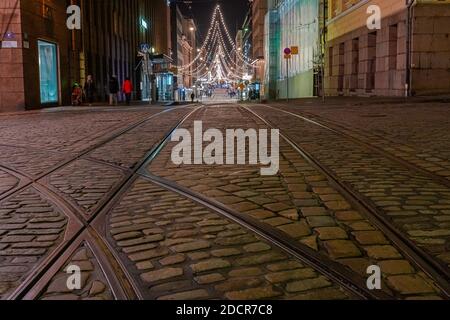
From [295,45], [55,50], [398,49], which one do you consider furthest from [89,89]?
[295,45]

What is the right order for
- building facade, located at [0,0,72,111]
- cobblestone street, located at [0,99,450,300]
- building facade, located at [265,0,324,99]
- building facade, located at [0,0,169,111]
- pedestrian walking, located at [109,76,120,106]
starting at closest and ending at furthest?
cobblestone street, located at [0,99,450,300] < building facade, located at [0,0,72,111] < building facade, located at [0,0,169,111] < pedestrian walking, located at [109,76,120,106] < building facade, located at [265,0,324,99]

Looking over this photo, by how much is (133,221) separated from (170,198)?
1.02m

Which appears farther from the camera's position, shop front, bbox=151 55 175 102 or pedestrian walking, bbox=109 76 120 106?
shop front, bbox=151 55 175 102

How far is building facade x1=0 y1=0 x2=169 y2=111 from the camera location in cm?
2509

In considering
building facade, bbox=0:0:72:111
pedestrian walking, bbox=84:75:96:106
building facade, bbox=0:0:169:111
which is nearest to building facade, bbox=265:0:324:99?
pedestrian walking, bbox=84:75:96:106

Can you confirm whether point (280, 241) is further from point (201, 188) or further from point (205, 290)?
point (201, 188)

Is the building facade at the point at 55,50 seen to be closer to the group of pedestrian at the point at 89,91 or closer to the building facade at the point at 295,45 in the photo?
the group of pedestrian at the point at 89,91

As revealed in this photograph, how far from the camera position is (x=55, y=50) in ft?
96.9

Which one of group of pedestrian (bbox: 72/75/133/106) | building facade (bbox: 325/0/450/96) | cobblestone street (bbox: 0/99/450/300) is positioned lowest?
cobblestone street (bbox: 0/99/450/300)

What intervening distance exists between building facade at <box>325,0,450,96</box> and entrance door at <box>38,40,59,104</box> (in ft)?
51.4

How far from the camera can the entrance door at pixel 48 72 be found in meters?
28.1

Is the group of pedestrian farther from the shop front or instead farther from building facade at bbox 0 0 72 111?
the shop front

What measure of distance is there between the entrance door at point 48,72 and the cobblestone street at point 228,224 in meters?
19.1

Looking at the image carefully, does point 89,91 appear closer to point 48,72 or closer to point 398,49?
point 48,72
